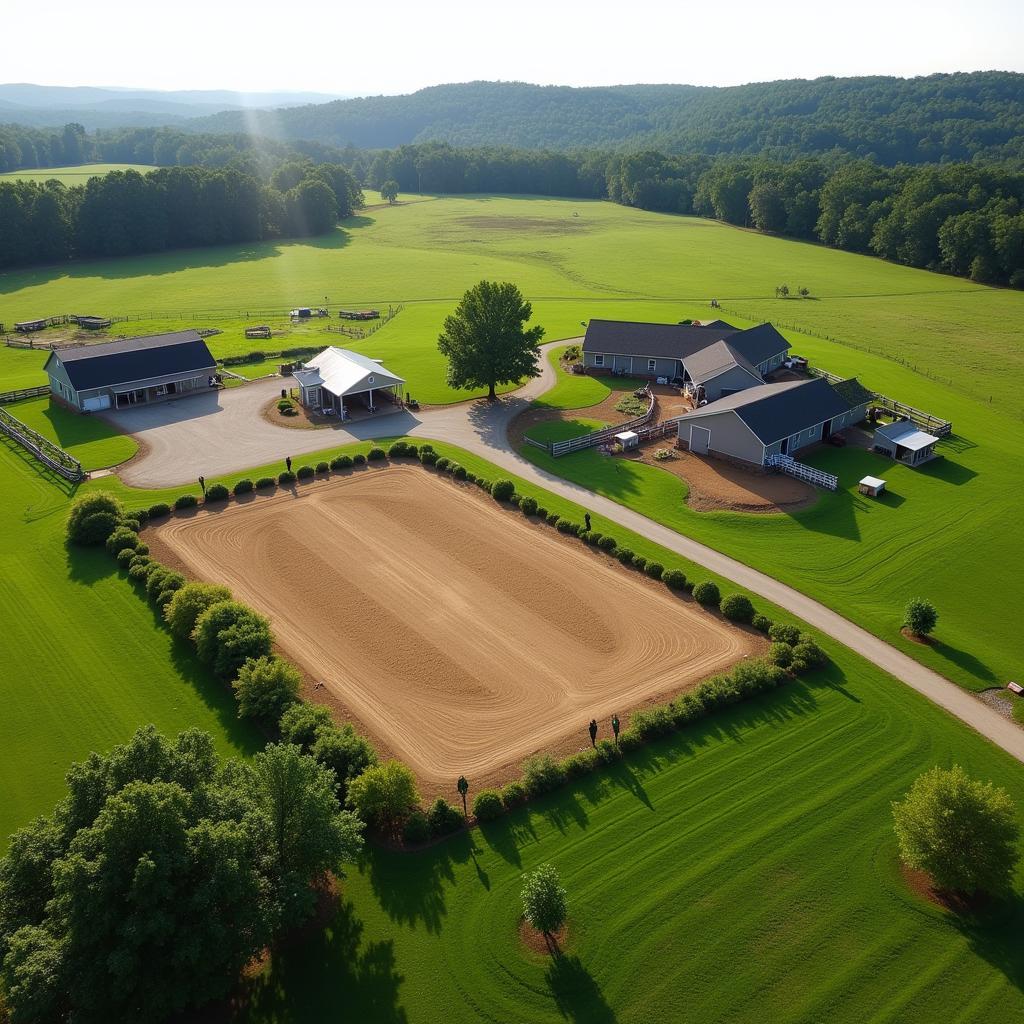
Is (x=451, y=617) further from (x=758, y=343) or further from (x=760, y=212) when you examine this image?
(x=760, y=212)

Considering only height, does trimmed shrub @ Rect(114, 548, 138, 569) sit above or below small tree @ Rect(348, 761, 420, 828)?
below

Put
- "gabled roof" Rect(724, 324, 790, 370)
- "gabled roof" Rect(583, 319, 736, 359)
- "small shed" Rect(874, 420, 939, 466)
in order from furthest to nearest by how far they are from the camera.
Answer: "gabled roof" Rect(583, 319, 736, 359), "gabled roof" Rect(724, 324, 790, 370), "small shed" Rect(874, 420, 939, 466)

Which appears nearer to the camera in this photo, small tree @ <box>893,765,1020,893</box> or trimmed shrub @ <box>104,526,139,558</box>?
small tree @ <box>893,765,1020,893</box>

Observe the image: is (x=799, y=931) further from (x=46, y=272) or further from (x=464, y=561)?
(x=46, y=272)

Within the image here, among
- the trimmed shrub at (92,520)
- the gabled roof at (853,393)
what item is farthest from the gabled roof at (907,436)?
A: the trimmed shrub at (92,520)

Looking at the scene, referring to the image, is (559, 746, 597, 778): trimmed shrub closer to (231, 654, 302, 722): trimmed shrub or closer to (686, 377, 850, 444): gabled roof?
(231, 654, 302, 722): trimmed shrub

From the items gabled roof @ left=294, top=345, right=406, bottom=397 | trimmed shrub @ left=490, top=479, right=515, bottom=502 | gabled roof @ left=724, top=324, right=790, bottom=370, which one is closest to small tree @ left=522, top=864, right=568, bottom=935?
trimmed shrub @ left=490, top=479, right=515, bottom=502
